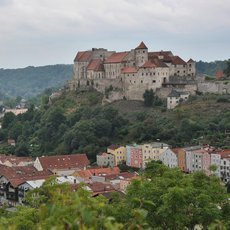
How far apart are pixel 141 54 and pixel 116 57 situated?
6.11 metres

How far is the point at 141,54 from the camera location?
86.6 metres

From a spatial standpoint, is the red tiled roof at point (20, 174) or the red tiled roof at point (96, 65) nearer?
the red tiled roof at point (20, 174)

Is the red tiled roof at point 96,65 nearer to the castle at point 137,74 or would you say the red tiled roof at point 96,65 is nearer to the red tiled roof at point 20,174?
the castle at point 137,74

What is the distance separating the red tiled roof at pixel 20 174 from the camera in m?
57.6

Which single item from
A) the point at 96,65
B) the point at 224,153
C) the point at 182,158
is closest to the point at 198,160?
the point at 182,158

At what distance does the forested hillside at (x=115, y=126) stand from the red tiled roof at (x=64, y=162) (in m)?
4.36


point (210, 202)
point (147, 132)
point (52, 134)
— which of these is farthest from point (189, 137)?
point (210, 202)

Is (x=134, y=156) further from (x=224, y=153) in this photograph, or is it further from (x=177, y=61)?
(x=177, y=61)

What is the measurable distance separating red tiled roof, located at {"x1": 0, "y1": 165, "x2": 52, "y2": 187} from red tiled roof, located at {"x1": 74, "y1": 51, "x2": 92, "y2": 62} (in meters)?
33.0

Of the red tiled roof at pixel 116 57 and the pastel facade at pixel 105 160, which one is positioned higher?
the red tiled roof at pixel 116 57

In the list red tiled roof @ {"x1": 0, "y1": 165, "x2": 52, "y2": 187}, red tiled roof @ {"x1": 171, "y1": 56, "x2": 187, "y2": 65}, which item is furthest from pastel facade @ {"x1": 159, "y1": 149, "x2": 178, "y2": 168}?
red tiled roof @ {"x1": 171, "y1": 56, "x2": 187, "y2": 65}

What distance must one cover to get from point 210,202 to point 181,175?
367 cm

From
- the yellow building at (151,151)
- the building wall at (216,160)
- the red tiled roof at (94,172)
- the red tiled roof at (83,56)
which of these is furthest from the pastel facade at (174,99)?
the building wall at (216,160)

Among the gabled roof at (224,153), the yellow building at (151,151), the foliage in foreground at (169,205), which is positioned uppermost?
the foliage in foreground at (169,205)
